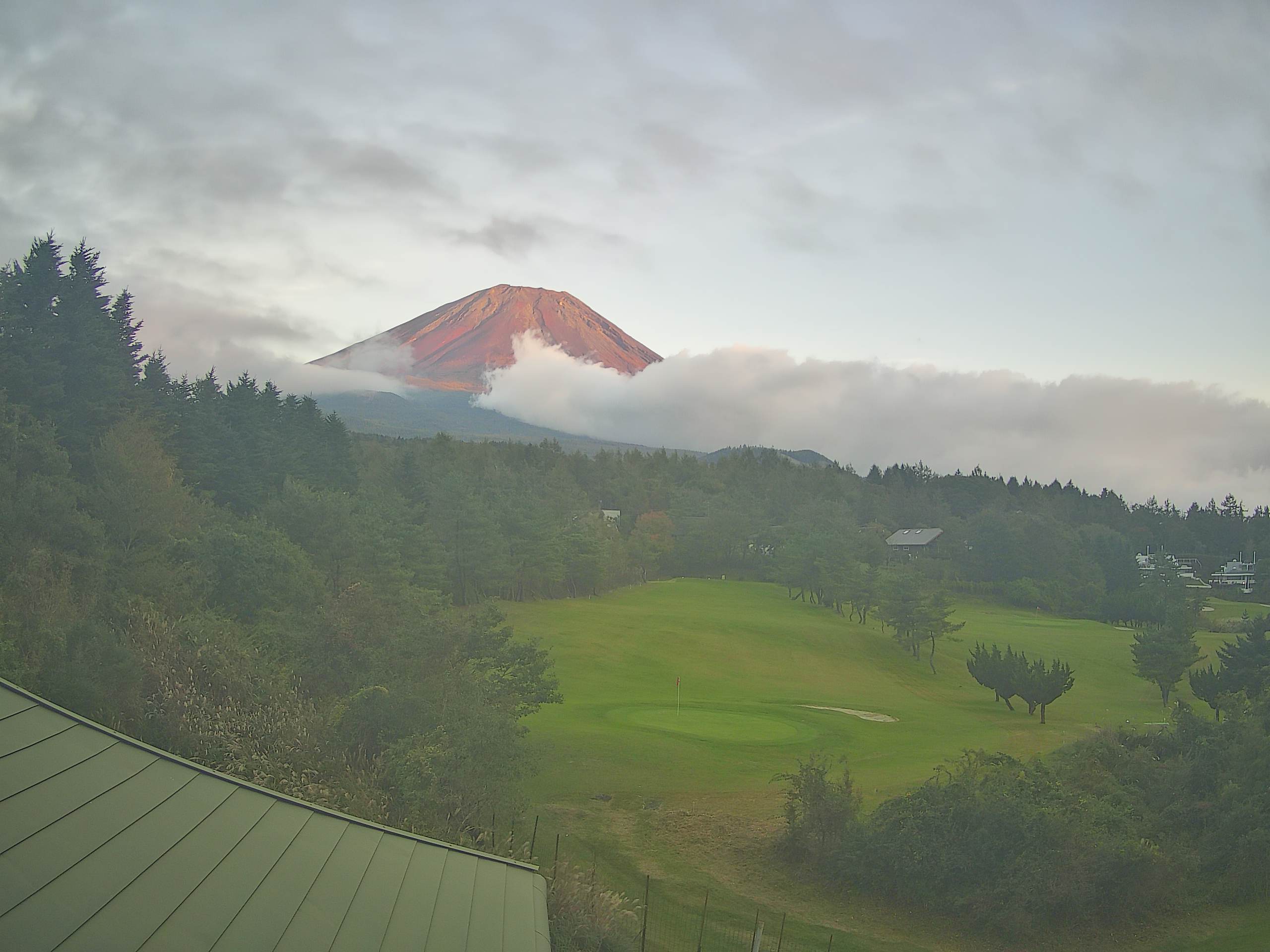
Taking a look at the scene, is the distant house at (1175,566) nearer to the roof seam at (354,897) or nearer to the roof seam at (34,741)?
the roof seam at (354,897)

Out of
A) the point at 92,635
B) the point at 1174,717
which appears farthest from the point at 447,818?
the point at 1174,717

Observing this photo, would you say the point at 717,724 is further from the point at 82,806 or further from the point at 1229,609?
the point at 1229,609

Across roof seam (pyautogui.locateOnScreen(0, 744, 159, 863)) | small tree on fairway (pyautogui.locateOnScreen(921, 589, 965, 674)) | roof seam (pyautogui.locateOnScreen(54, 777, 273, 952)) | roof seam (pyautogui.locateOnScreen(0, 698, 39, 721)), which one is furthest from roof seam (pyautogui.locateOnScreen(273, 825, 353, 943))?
small tree on fairway (pyautogui.locateOnScreen(921, 589, 965, 674))

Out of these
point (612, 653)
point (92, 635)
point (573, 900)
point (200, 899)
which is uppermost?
point (200, 899)

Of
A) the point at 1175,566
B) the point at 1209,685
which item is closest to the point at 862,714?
the point at 1209,685

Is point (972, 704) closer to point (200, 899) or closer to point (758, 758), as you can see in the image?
point (758, 758)

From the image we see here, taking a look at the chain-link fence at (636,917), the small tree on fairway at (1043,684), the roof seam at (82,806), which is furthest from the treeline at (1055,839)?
the small tree on fairway at (1043,684)
